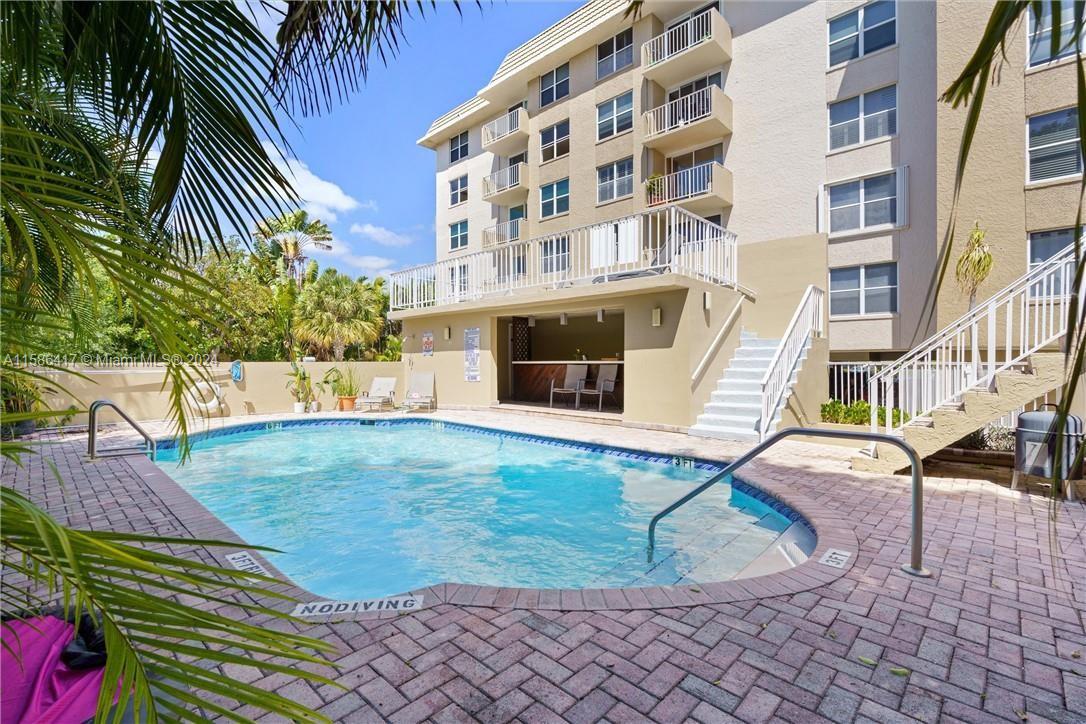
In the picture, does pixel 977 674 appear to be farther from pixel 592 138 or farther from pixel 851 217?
pixel 592 138

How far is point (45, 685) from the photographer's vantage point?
5.21ft

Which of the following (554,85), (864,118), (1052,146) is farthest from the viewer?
(554,85)

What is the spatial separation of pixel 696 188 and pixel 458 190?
40.2 ft

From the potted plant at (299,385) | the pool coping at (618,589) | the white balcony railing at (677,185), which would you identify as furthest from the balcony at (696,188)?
the pool coping at (618,589)

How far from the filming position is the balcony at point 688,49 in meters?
14.5

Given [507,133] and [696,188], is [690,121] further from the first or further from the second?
[507,133]

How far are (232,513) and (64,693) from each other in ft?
17.5

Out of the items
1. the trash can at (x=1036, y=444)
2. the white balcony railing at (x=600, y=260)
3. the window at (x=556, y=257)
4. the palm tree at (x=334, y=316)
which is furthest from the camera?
the palm tree at (x=334, y=316)

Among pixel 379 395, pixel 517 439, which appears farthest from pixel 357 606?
pixel 379 395

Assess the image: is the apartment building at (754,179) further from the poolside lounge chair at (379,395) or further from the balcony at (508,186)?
the poolside lounge chair at (379,395)

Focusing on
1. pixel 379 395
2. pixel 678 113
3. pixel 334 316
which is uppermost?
pixel 678 113

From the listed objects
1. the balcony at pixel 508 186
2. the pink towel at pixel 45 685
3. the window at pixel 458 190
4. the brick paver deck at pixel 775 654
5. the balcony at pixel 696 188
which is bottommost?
the brick paver deck at pixel 775 654

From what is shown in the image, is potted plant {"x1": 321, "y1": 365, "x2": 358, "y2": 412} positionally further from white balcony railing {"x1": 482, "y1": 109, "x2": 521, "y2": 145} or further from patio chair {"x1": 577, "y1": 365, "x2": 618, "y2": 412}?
white balcony railing {"x1": 482, "y1": 109, "x2": 521, "y2": 145}

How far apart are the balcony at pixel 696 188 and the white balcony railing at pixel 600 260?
1.79m
